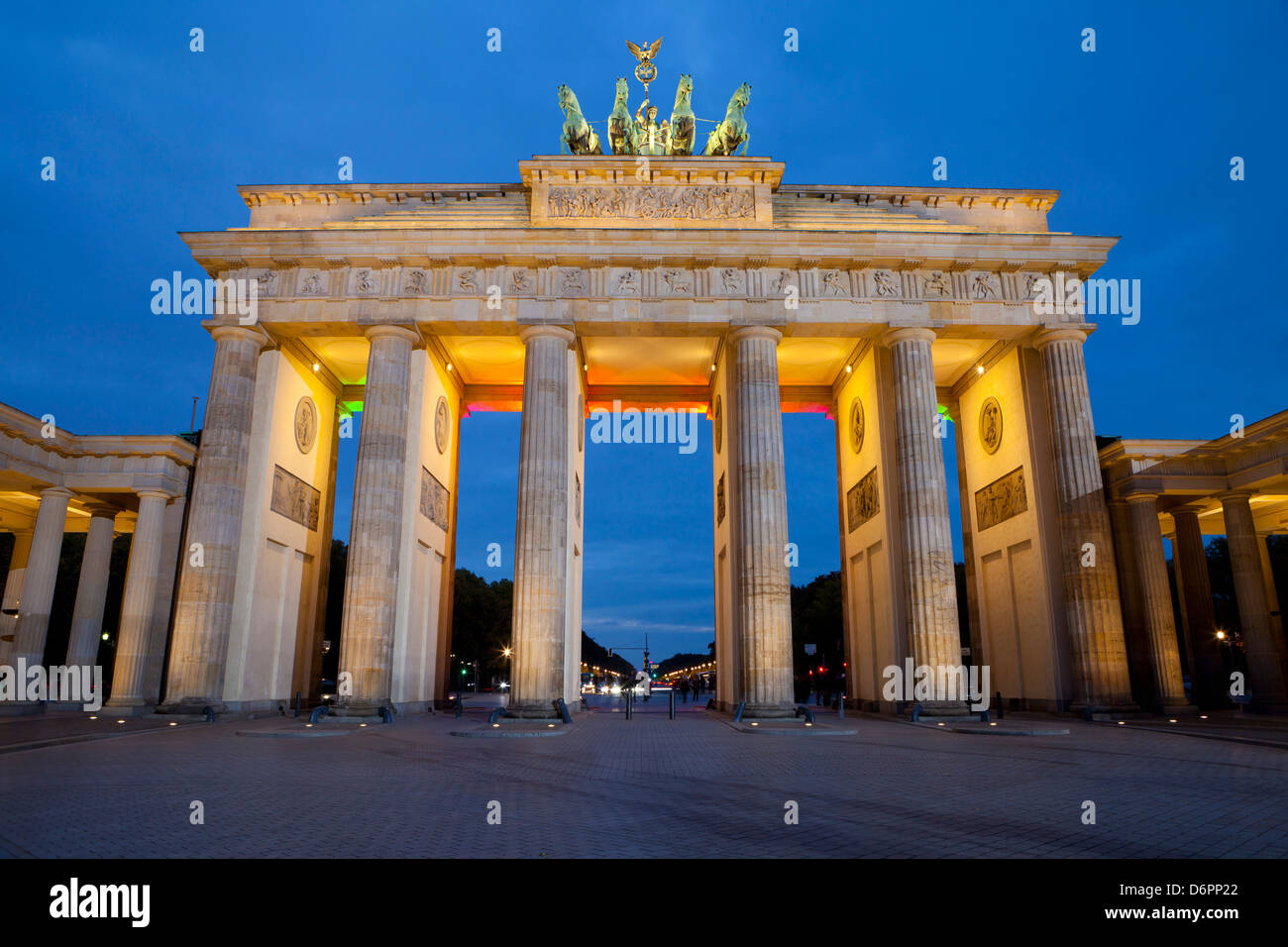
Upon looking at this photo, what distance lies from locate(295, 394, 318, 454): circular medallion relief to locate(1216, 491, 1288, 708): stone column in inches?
1264

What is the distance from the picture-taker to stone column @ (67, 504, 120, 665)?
24.9 m

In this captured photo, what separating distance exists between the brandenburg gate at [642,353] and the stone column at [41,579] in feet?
20.2

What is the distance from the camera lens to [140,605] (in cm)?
2395

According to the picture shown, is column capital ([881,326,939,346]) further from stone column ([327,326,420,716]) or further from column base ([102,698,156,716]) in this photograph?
column base ([102,698,156,716])

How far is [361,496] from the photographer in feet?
75.3

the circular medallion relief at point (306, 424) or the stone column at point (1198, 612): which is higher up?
the circular medallion relief at point (306, 424)

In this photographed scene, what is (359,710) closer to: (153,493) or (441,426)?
(153,493)

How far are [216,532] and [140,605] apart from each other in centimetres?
411

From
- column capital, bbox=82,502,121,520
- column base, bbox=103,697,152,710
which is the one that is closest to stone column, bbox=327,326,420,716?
column base, bbox=103,697,152,710

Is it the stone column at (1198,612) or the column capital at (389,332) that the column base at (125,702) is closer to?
the column capital at (389,332)

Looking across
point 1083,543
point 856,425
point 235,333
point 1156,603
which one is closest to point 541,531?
point 235,333

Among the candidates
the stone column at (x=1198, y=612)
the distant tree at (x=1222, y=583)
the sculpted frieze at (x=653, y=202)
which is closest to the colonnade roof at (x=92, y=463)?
the sculpted frieze at (x=653, y=202)

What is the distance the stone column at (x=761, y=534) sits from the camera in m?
21.8
